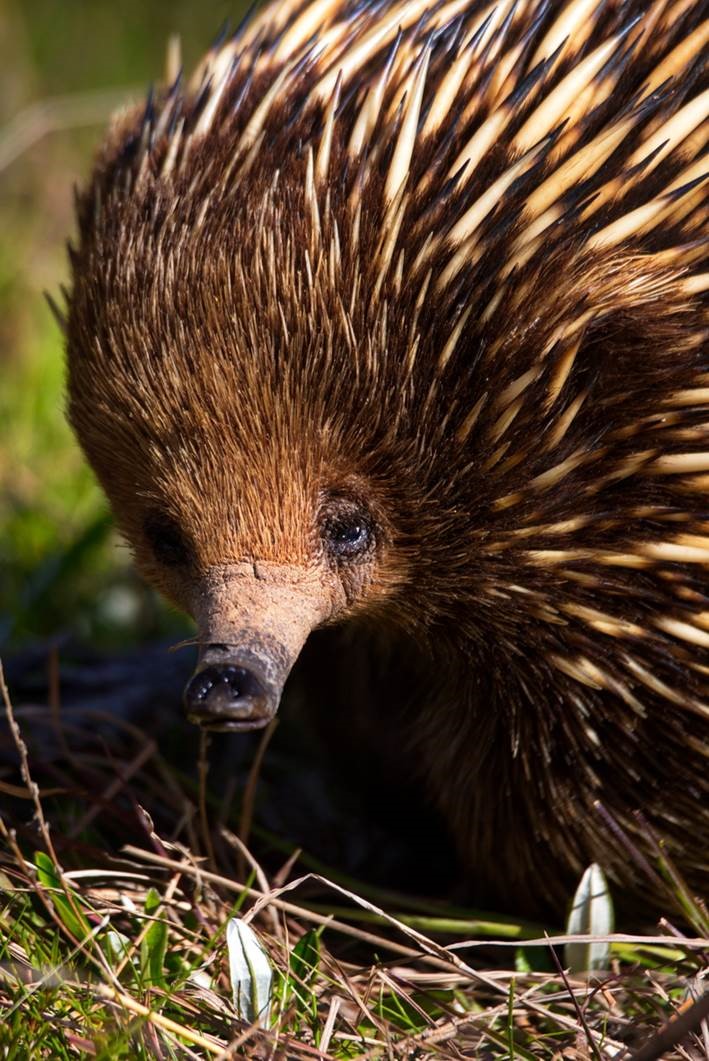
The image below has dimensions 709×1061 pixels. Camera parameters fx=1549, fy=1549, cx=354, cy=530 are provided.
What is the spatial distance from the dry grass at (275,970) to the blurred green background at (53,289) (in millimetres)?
671

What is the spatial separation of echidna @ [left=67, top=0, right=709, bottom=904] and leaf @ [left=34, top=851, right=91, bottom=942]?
46 cm

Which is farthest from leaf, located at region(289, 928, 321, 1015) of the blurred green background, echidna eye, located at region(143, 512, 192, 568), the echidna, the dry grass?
the blurred green background

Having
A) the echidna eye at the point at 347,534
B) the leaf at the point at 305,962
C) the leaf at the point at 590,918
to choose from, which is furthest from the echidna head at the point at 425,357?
the leaf at the point at 305,962

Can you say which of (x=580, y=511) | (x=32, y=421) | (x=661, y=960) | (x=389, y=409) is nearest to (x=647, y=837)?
(x=661, y=960)

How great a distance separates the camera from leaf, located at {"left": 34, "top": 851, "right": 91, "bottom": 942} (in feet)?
7.25

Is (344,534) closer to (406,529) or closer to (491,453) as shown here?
(406,529)

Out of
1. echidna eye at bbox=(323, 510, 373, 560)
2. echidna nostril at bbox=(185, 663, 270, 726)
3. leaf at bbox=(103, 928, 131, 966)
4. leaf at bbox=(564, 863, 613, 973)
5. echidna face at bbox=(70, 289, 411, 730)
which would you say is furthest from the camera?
leaf at bbox=(564, 863, 613, 973)

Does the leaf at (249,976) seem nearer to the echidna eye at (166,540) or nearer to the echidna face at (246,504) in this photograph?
the echidna face at (246,504)

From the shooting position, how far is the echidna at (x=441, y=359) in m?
1.98

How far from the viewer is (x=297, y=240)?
1983mm

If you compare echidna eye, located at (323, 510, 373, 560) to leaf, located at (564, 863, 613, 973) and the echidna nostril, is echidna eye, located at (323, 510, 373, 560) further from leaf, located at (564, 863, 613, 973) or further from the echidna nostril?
leaf, located at (564, 863, 613, 973)

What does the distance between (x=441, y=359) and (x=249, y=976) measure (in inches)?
34.1

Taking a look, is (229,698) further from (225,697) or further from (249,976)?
(249,976)

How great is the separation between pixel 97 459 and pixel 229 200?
1.52ft
